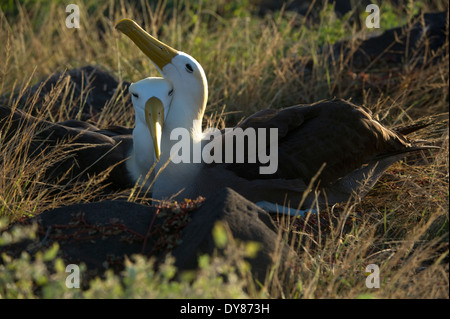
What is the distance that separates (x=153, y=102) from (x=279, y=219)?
985mm

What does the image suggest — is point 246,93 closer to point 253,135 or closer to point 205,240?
point 253,135

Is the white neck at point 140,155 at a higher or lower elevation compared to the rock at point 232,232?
higher

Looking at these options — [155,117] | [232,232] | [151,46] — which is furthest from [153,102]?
[232,232]

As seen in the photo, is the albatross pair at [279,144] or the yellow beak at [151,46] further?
the yellow beak at [151,46]

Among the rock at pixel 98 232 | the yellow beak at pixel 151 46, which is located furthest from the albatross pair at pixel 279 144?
the rock at pixel 98 232

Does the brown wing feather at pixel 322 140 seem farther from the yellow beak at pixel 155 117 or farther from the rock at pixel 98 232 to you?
the rock at pixel 98 232

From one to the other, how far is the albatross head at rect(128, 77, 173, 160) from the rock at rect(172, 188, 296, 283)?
102cm

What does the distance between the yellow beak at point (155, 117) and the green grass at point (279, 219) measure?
415mm

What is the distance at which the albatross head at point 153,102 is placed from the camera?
4.12 m

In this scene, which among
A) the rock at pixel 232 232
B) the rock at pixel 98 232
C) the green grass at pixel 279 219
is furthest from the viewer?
the rock at pixel 98 232

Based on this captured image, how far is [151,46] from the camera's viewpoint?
4395mm

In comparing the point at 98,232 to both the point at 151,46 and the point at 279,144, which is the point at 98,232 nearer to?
the point at 279,144

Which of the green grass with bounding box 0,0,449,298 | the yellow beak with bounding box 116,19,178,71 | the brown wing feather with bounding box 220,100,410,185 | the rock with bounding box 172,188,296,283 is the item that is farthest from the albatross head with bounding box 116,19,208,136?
the rock with bounding box 172,188,296,283
